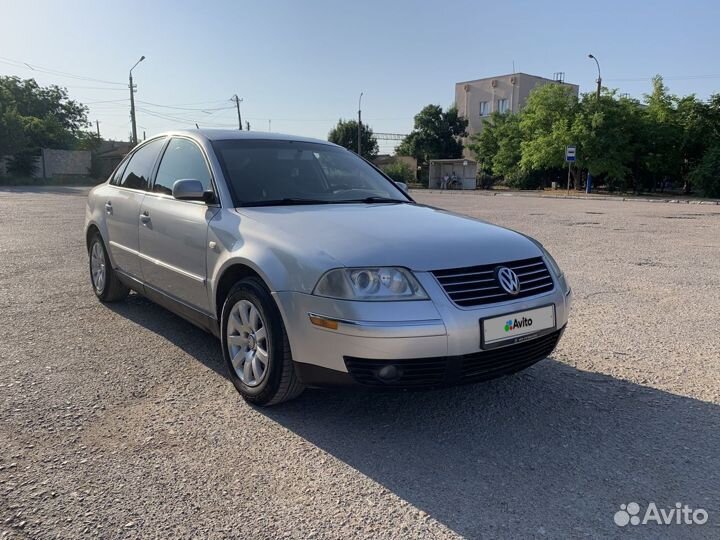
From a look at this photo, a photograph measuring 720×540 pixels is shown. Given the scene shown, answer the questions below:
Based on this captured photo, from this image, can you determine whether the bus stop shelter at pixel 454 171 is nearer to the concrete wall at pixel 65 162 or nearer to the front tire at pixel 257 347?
the concrete wall at pixel 65 162

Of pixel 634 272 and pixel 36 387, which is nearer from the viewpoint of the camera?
pixel 36 387

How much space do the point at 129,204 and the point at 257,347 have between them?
2.40 metres

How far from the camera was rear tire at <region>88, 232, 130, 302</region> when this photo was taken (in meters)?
5.65

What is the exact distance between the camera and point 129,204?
5.07 meters

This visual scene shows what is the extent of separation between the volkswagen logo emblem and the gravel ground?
782mm

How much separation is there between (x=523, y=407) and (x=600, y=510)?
1.07 m

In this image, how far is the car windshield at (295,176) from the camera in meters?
4.04

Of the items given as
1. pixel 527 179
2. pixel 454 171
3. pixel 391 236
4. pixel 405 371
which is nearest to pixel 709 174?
pixel 527 179

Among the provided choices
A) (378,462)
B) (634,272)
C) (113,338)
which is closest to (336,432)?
(378,462)

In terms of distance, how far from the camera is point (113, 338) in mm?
4781

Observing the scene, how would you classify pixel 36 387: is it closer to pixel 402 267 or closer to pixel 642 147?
pixel 402 267

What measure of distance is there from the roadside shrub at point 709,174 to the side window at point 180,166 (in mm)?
33758

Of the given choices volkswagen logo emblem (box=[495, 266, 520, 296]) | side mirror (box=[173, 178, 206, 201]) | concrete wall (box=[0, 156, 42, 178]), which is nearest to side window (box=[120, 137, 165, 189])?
side mirror (box=[173, 178, 206, 201])

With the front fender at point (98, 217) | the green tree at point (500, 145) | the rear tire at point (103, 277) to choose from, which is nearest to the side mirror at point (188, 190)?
the front fender at point (98, 217)
